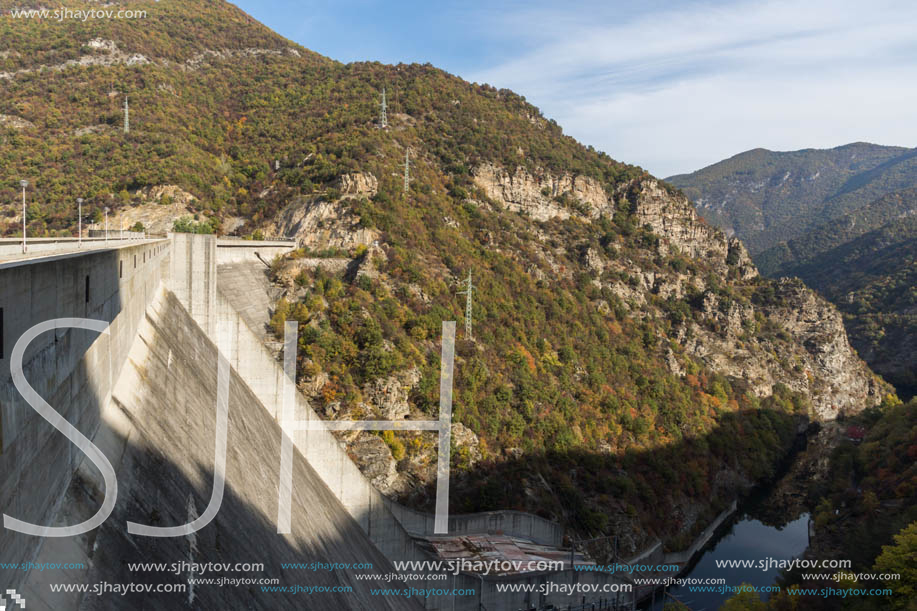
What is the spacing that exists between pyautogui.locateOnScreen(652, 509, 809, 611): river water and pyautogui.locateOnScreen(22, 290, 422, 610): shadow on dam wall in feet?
89.7

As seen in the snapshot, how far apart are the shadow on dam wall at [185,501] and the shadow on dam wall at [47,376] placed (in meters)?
0.35

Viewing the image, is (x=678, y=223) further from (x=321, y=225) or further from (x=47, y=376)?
(x=47, y=376)

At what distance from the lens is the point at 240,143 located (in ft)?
190

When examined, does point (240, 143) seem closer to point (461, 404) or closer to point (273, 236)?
point (273, 236)

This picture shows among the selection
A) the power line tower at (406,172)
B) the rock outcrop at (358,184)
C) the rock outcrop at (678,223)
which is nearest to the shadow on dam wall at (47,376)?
the rock outcrop at (358,184)

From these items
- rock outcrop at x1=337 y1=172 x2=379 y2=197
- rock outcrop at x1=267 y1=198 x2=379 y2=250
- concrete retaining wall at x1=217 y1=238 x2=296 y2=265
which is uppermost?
rock outcrop at x1=337 y1=172 x2=379 y2=197

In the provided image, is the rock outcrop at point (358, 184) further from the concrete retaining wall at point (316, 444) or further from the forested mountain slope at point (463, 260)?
the concrete retaining wall at point (316, 444)

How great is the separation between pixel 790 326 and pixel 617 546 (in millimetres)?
51090

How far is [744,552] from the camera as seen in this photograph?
140 feet

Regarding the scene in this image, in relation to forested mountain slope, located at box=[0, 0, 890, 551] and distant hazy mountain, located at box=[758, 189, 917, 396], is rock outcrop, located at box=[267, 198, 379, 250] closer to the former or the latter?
forested mountain slope, located at box=[0, 0, 890, 551]

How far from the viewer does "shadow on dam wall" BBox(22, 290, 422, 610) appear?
5898 millimetres

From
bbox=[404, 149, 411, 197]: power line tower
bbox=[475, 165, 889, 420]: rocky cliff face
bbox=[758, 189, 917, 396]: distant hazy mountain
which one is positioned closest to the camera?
bbox=[404, 149, 411, 197]: power line tower

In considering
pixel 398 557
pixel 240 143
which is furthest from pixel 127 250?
pixel 240 143

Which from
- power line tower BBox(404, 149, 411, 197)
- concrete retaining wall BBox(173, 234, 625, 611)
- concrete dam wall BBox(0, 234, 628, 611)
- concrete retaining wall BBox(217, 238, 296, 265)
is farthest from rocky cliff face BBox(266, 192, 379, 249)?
concrete dam wall BBox(0, 234, 628, 611)
